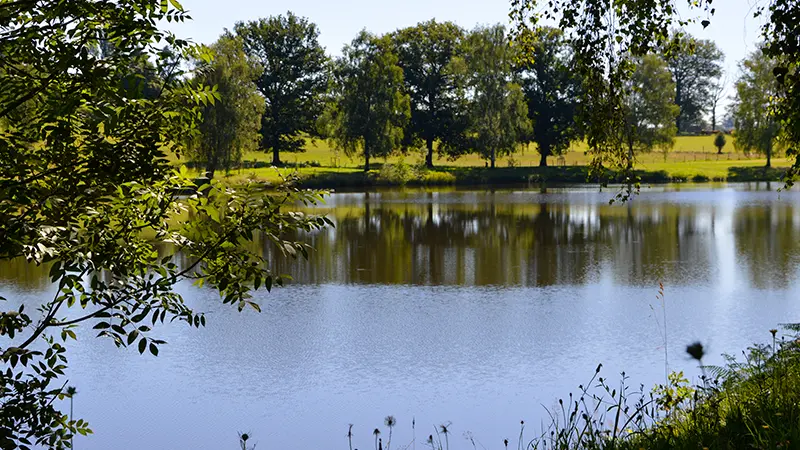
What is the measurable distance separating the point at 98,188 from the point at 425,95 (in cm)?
7069

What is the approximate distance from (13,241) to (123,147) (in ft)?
2.89

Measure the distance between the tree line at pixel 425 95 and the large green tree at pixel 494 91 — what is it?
9 centimetres

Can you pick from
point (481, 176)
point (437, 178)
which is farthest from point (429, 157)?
point (481, 176)

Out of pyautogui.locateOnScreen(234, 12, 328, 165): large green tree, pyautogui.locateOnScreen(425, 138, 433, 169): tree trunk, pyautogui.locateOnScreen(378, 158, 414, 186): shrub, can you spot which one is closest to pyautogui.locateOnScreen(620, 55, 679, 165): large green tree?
pyautogui.locateOnScreen(425, 138, 433, 169): tree trunk

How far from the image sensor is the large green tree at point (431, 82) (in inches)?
2891

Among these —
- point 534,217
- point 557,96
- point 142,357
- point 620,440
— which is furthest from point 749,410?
point 557,96

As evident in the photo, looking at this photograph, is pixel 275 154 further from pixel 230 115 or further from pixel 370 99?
pixel 230 115

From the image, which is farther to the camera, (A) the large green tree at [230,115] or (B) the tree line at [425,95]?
(B) the tree line at [425,95]

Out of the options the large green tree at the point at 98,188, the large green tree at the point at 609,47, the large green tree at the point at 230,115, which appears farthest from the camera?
the large green tree at the point at 230,115

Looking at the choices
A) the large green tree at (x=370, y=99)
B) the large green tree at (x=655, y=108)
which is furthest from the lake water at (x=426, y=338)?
the large green tree at (x=655, y=108)

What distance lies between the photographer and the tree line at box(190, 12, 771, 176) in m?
67.2

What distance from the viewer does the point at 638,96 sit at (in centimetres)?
7244

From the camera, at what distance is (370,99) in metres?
67.6

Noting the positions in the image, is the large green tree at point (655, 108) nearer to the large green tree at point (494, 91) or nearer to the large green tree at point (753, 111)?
the large green tree at point (753, 111)
